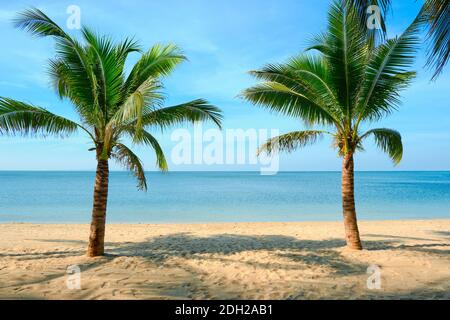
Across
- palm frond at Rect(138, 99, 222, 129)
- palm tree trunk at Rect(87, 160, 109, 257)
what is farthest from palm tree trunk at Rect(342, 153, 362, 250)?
palm tree trunk at Rect(87, 160, 109, 257)

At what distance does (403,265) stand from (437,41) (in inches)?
188

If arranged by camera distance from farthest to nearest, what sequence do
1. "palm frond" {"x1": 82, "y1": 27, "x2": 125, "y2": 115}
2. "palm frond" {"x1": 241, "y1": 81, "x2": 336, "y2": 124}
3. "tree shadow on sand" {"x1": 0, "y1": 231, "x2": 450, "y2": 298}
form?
1. "palm frond" {"x1": 241, "y1": 81, "x2": 336, "y2": 124}
2. "palm frond" {"x1": 82, "y1": 27, "x2": 125, "y2": 115}
3. "tree shadow on sand" {"x1": 0, "y1": 231, "x2": 450, "y2": 298}

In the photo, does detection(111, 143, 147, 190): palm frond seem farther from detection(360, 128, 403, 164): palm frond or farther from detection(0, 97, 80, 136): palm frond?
detection(360, 128, 403, 164): palm frond

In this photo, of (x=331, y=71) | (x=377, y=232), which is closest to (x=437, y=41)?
(x=331, y=71)

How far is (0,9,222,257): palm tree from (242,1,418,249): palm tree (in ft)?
7.38

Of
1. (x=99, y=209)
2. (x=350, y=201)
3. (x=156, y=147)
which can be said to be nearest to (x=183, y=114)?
(x=156, y=147)

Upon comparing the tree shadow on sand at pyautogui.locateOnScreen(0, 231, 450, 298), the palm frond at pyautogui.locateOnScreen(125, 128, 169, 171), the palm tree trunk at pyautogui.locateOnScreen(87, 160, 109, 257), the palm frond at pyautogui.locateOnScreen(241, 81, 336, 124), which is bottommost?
the tree shadow on sand at pyautogui.locateOnScreen(0, 231, 450, 298)

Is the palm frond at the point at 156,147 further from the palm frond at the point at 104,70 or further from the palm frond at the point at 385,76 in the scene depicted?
the palm frond at the point at 385,76

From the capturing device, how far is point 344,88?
25.9 ft

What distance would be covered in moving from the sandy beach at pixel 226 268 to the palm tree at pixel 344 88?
1.71 metres

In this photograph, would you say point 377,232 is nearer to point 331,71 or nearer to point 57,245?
point 331,71

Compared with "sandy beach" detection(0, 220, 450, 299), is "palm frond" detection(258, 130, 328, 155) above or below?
above

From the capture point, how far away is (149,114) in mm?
7676

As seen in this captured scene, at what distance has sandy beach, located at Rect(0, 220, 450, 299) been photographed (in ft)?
16.6
